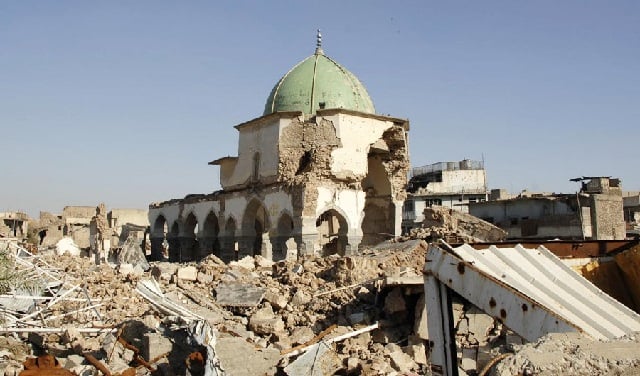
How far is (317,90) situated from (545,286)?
22.4m

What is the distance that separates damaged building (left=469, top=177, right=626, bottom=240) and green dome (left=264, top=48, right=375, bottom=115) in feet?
33.1

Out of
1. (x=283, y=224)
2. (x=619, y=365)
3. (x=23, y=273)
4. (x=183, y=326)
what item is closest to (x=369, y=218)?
(x=283, y=224)

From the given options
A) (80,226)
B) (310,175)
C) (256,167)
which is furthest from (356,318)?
(80,226)

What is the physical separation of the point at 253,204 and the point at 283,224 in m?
3.03

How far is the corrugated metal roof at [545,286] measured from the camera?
16.2ft

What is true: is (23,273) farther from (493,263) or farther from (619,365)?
(619,365)

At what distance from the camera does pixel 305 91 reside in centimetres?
2734

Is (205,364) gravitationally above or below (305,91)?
below

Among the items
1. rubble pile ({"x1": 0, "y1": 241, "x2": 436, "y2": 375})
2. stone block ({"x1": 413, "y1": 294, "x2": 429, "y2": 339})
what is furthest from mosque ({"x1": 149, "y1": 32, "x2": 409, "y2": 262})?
stone block ({"x1": 413, "y1": 294, "x2": 429, "y2": 339})

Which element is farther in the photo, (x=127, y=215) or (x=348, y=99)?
(x=127, y=215)

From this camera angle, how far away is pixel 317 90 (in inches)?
1071

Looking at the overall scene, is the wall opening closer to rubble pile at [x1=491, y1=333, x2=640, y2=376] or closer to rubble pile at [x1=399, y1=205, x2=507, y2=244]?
rubble pile at [x1=399, y1=205, x2=507, y2=244]

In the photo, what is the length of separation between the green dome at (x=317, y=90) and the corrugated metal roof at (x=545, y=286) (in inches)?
826

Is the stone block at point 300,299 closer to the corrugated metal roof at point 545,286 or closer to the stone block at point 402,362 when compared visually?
the stone block at point 402,362
